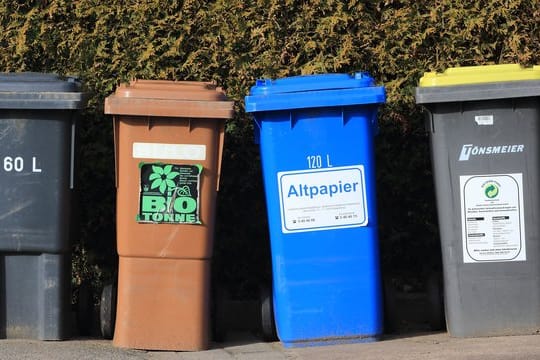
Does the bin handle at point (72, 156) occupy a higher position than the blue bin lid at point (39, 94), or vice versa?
the blue bin lid at point (39, 94)

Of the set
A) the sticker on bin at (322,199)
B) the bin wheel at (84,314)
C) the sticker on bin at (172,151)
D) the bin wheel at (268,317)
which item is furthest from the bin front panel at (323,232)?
the bin wheel at (84,314)

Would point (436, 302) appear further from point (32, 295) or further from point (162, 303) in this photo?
point (32, 295)

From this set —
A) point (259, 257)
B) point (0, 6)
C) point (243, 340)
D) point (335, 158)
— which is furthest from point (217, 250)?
point (0, 6)

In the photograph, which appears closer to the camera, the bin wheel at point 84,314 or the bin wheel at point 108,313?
the bin wheel at point 108,313

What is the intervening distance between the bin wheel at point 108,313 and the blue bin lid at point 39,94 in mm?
1230

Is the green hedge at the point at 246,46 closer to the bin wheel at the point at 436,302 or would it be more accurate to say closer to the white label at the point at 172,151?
the bin wheel at the point at 436,302

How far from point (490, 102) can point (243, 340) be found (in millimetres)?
2230

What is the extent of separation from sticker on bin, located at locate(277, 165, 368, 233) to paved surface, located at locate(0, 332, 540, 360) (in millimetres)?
751

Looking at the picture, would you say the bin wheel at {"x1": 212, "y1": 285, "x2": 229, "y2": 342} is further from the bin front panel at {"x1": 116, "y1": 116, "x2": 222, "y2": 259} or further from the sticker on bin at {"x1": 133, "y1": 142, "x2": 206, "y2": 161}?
the sticker on bin at {"x1": 133, "y1": 142, "x2": 206, "y2": 161}

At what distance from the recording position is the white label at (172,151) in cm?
687

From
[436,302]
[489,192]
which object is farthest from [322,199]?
[436,302]

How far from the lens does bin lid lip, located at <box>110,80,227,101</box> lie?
22.6 feet

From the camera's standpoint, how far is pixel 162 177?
689 centimetres

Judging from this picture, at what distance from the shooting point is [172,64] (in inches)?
318
